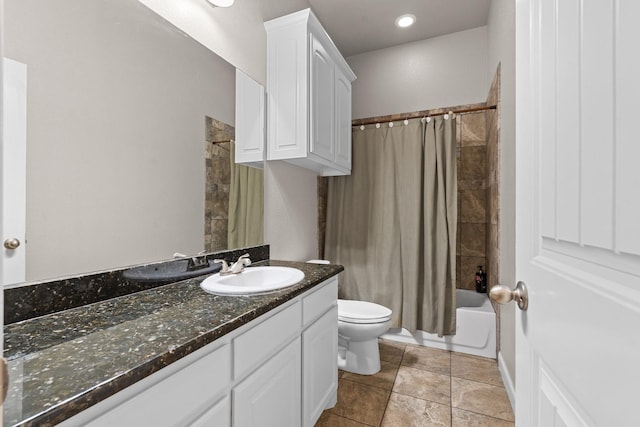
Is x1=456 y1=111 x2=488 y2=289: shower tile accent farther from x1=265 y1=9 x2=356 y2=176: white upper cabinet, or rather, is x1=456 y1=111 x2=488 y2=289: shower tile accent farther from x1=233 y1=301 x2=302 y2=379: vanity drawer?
x1=233 y1=301 x2=302 y2=379: vanity drawer

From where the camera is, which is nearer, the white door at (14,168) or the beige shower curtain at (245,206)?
the white door at (14,168)

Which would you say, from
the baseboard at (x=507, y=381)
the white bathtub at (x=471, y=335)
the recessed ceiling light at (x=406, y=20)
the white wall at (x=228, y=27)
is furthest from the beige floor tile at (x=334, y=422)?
the recessed ceiling light at (x=406, y=20)

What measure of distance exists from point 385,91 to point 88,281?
2.91m

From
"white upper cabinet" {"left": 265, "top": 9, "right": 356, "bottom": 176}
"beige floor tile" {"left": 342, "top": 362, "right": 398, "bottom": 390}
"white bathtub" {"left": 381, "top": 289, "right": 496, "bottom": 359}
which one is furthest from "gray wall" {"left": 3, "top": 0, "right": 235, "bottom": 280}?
"white bathtub" {"left": 381, "top": 289, "right": 496, "bottom": 359}

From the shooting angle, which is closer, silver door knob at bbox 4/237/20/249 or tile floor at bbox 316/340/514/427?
silver door knob at bbox 4/237/20/249

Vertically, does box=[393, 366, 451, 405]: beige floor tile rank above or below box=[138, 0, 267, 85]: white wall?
below

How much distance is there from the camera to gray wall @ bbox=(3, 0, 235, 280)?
88 cm

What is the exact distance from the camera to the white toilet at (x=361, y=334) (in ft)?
6.42

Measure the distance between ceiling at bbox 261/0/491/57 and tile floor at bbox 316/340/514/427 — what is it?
252 cm

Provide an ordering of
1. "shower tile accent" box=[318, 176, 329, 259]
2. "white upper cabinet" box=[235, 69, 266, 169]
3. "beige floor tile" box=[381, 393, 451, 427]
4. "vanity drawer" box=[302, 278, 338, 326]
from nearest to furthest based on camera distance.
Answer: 1. "vanity drawer" box=[302, 278, 338, 326]
2. "beige floor tile" box=[381, 393, 451, 427]
3. "white upper cabinet" box=[235, 69, 266, 169]
4. "shower tile accent" box=[318, 176, 329, 259]

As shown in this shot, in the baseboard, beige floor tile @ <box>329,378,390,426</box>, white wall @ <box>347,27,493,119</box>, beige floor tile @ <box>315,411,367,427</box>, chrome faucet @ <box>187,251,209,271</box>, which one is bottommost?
beige floor tile @ <box>315,411,367,427</box>

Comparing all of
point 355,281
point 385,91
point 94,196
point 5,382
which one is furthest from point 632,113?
point 385,91

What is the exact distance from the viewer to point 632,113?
0.35 meters

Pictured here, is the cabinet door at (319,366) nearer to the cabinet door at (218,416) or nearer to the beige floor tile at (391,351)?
the cabinet door at (218,416)
